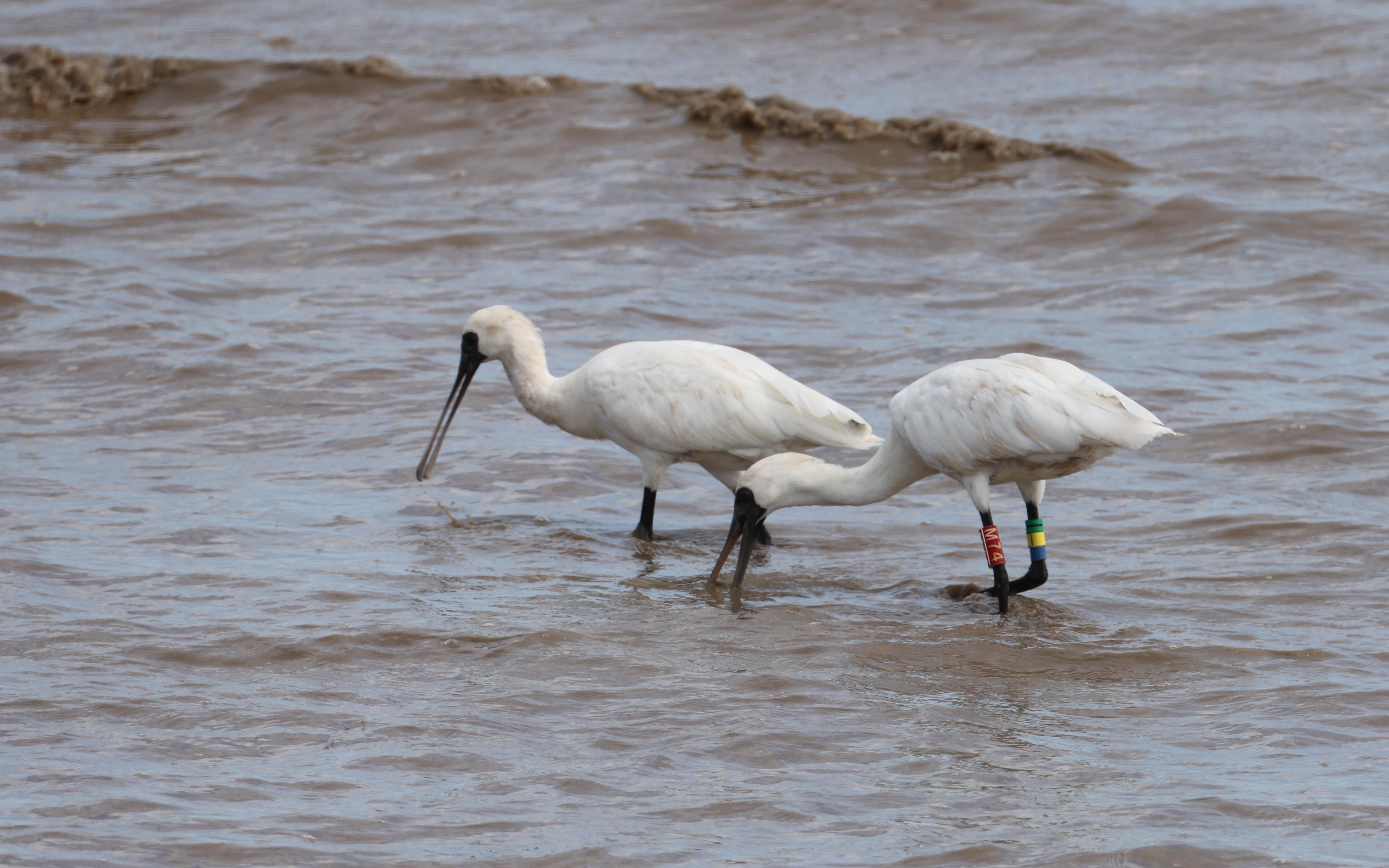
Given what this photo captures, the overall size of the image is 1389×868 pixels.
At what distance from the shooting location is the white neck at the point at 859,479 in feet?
24.4

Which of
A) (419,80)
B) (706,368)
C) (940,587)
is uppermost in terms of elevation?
(419,80)

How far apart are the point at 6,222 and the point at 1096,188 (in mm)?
8360

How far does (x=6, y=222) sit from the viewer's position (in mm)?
13234

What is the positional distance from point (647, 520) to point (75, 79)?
11.9 metres

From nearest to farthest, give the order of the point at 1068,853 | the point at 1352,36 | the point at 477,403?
the point at 1068,853 < the point at 477,403 < the point at 1352,36

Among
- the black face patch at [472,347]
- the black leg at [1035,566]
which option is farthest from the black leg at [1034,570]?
the black face patch at [472,347]

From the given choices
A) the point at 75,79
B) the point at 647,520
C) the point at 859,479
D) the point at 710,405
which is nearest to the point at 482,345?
the point at 647,520

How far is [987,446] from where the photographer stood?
271 inches

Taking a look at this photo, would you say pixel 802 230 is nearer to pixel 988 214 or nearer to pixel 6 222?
pixel 988 214

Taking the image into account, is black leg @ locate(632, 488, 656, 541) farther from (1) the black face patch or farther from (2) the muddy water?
(1) the black face patch

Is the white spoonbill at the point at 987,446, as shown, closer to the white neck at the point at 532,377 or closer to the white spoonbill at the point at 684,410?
the white spoonbill at the point at 684,410

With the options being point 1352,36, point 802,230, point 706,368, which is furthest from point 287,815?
point 1352,36

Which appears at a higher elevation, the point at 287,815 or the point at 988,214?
the point at 988,214

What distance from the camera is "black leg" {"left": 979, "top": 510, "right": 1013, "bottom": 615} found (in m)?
6.96
